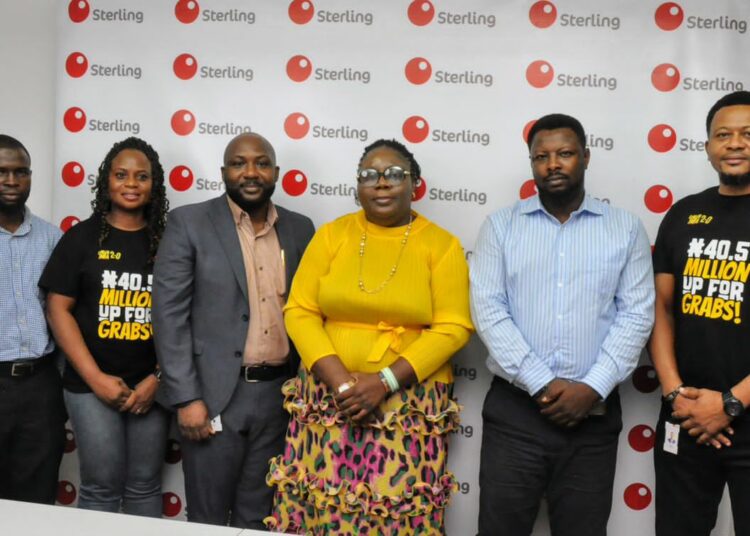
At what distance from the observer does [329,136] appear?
3180mm

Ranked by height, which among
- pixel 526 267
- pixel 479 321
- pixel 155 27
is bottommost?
pixel 479 321

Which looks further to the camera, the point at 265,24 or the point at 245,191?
the point at 265,24

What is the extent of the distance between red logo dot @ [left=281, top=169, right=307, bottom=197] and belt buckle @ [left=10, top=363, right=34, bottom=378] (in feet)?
4.25

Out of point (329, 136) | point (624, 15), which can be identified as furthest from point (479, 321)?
point (624, 15)

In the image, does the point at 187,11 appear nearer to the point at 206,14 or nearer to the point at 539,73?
the point at 206,14

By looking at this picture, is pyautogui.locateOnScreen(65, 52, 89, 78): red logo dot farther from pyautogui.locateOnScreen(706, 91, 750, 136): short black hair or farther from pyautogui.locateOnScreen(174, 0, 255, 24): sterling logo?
pyautogui.locateOnScreen(706, 91, 750, 136): short black hair

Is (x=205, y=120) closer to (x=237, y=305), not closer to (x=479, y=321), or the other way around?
→ (x=237, y=305)

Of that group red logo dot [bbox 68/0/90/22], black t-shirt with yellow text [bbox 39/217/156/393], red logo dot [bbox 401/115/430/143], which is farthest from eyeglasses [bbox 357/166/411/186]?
red logo dot [bbox 68/0/90/22]

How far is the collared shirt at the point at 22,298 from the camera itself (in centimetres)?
278

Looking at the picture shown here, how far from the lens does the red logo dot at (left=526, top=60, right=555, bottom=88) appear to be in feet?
9.95

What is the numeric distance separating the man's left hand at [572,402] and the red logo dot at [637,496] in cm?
92

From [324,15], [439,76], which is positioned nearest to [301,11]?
[324,15]

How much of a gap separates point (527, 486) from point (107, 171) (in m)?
2.06

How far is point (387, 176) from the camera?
2.54m
